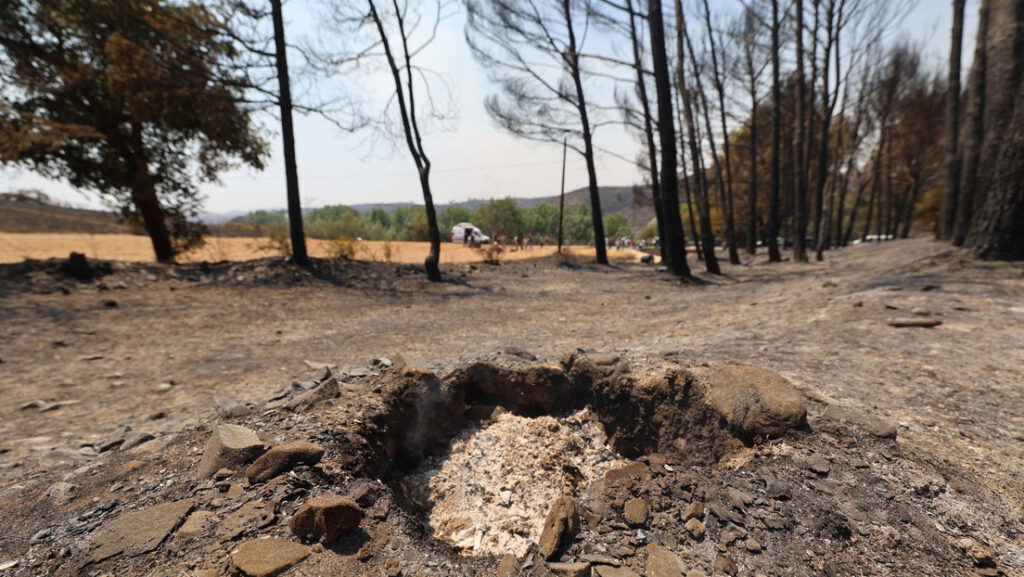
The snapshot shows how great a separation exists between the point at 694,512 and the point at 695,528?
0.25ft

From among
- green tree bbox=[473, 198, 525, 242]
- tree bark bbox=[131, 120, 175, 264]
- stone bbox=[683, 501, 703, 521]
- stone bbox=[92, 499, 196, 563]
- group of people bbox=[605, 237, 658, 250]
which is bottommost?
stone bbox=[683, 501, 703, 521]

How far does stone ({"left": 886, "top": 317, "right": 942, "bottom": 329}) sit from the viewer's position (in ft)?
10.7

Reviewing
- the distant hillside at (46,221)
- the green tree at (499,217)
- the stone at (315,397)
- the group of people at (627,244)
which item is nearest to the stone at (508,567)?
the stone at (315,397)

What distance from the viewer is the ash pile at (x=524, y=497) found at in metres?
1.41

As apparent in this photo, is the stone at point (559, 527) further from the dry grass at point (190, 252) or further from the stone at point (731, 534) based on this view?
the dry grass at point (190, 252)

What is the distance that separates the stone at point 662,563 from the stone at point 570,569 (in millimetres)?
228

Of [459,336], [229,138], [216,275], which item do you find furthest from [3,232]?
[459,336]

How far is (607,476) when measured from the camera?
2088 mm

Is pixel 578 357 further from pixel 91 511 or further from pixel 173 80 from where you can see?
pixel 173 80

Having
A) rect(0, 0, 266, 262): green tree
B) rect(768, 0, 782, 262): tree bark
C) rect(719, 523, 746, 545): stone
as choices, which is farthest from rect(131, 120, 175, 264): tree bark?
rect(768, 0, 782, 262): tree bark

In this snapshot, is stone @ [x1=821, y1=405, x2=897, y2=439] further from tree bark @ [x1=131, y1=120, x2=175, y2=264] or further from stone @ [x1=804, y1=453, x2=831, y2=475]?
tree bark @ [x1=131, y1=120, x2=175, y2=264]

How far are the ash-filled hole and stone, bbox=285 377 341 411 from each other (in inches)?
30.9

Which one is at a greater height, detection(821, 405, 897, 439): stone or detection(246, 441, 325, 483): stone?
detection(821, 405, 897, 439): stone

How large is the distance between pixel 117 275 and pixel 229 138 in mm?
4518
